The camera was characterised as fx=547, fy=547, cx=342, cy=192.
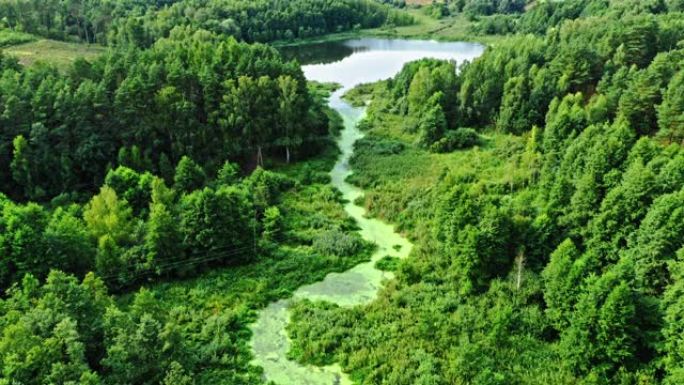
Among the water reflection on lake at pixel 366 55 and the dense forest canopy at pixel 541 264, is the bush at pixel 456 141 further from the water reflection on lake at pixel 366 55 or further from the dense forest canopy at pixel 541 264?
the water reflection on lake at pixel 366 55

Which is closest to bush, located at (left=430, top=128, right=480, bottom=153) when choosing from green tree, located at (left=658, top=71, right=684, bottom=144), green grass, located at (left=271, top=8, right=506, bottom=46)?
green tree, located at (left=658, top=71, right=684, bottom=144)

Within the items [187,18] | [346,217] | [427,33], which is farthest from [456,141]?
[427,33]

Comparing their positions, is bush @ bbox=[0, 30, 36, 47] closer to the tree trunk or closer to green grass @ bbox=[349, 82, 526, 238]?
green grass @ bbox=[349, 82, 526, 238]

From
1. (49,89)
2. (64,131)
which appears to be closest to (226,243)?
(64,131)

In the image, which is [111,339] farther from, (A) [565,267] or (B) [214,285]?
(A) [565,267]

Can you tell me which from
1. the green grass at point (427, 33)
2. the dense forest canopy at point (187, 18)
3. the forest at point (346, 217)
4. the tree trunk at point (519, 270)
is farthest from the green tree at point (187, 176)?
the green grass at point (427, 33)
